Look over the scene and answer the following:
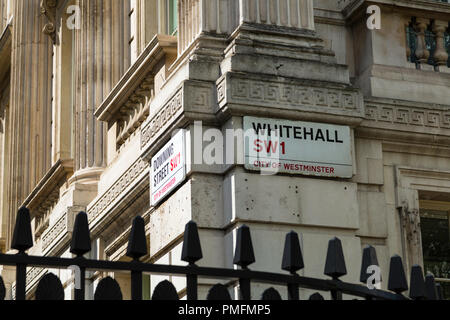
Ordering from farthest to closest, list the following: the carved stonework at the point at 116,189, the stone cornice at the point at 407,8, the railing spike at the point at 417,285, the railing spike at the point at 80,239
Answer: the carved stonework at the point at 116,189 → the stone cornice at the point at 407,8 → the railing spike at the point at 417,285 → the railing spike at the point at 80,239

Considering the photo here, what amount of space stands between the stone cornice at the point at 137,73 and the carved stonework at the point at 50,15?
714 cm

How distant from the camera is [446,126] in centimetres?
1157

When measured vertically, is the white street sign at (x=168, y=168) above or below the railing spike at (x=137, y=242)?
above

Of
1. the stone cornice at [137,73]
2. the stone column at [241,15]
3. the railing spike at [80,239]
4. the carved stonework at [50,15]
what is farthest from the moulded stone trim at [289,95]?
the carved stonework at [50,15]

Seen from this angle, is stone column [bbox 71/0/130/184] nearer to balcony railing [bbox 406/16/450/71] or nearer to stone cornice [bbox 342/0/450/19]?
stone cornice [bbox 342/0/450/19]

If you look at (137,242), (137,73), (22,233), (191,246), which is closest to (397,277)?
(191,246)

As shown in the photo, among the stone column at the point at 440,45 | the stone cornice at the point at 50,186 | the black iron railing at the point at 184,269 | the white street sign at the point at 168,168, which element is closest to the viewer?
the black iron railing at the point at 184,269

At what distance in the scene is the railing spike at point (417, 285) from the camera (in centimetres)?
566

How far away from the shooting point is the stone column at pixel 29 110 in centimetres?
2245

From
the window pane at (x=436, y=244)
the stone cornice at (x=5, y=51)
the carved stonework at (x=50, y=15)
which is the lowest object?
the window pane at (x=436, y=244)

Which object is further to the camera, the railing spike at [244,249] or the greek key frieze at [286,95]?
the greek key frieze at [286,95]

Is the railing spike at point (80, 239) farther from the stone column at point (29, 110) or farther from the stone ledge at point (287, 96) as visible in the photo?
the stone column at point (29, 110)

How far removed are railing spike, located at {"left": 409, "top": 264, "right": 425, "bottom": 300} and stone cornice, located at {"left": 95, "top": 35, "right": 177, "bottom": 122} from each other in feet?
23.7
